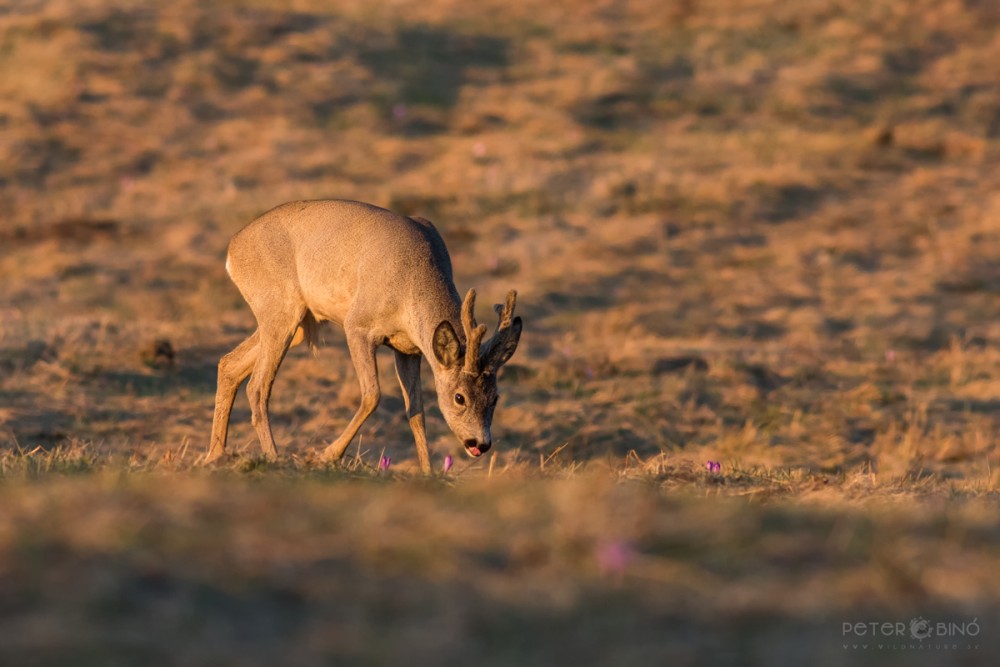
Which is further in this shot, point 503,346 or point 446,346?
point 503,346

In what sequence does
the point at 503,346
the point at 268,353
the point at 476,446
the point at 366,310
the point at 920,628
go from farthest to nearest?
the point at 268,353 < the point at 366,310 < the point at 503,346 < the point at 476,446 < the point at 920,628

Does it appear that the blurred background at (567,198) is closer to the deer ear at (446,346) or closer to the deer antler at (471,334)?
the deer ear at (446,346)

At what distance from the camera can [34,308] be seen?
57.5 feet

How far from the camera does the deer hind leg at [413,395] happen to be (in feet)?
31.9

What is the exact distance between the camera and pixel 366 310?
9.42 metres

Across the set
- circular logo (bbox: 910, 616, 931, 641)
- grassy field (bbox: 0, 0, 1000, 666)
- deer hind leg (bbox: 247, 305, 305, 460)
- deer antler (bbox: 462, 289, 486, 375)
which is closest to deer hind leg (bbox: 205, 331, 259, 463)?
deer hind leg (bbox: 247, 305, 305, 460)

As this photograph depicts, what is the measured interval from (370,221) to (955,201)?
50.6ft

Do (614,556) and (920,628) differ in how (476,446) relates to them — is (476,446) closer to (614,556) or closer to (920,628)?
(614,556)

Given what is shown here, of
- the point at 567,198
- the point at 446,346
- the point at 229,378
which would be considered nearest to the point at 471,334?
the point at 446,346

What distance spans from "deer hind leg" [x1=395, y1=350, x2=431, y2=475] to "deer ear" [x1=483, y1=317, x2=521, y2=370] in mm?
810

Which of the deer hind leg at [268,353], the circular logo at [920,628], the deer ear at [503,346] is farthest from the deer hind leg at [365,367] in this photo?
the circular logo at [920,628]

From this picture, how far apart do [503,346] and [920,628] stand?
496cm

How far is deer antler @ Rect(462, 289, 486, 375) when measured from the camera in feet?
28.7

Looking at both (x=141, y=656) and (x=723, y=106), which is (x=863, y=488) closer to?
(x=141, y=656)
